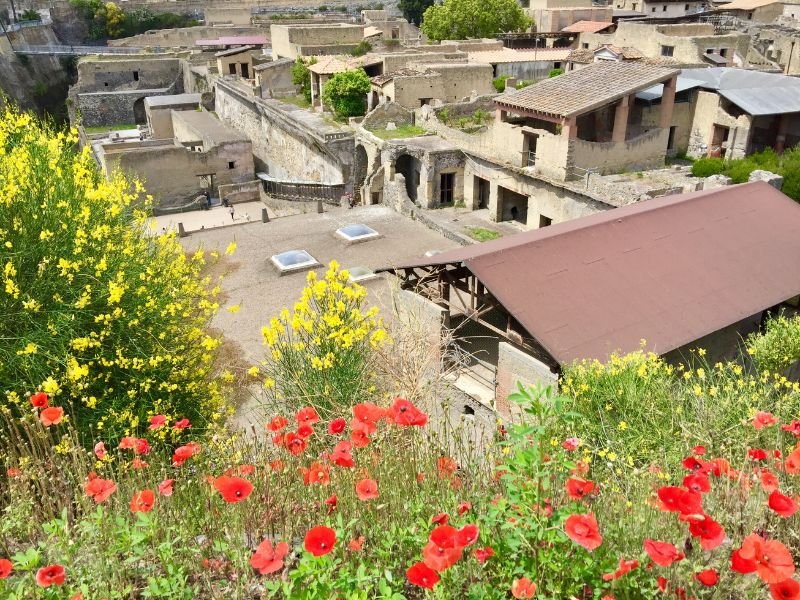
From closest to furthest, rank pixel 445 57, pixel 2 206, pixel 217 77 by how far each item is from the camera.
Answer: pixel 2 206 → pixel 445 57 → pixel 217 77

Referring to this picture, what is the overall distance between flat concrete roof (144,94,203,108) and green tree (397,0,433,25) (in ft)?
122

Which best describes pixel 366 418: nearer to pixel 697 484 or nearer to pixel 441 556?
pixel 441 556

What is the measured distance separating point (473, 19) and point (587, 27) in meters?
9.38

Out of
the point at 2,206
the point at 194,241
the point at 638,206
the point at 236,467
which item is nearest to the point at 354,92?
the point at 194,241

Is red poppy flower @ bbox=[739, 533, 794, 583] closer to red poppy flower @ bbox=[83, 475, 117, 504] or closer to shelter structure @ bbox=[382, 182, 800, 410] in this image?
red poppy flower @ bbox=[83, 475, 117, 504]

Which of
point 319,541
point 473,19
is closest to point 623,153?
point 319,541

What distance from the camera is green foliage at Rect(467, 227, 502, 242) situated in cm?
2433

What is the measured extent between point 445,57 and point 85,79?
33.0 metres

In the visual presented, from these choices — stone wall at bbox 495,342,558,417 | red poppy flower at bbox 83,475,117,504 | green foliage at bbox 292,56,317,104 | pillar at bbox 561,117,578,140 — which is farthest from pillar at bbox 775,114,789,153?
red poppy flower at bbox 83,475,117,504

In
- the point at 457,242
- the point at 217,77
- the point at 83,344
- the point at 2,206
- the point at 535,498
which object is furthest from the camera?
the point at 217,77

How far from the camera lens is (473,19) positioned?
181 ft

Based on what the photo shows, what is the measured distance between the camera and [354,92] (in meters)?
35.7

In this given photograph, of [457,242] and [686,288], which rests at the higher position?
[686,288]

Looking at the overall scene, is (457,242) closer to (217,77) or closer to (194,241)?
(194,241)
